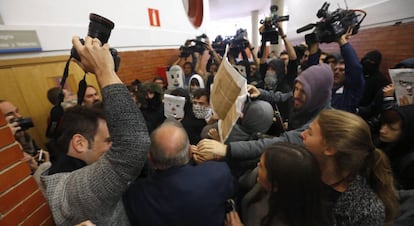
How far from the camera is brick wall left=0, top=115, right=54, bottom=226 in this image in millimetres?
750

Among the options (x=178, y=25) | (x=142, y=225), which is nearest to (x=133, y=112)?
(x=142, y=225)

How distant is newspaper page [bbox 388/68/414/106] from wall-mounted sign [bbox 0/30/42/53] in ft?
13.1

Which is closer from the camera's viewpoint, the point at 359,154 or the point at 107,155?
the point at 107,155

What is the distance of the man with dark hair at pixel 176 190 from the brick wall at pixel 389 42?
3718 mm

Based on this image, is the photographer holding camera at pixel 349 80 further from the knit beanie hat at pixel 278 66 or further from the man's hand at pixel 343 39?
the knit beanie hat at pixel 278 66

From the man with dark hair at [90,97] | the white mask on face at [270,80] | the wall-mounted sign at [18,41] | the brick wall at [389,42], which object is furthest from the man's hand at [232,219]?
the brick wall at [389,42]

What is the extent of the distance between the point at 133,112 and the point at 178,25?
5.82 meters

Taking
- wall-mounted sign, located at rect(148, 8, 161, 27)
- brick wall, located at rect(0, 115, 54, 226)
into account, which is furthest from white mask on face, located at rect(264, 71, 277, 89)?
wall-mounted sign, located at rect(148, 8, 161, 27)

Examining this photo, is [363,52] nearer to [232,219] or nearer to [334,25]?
[334,25]

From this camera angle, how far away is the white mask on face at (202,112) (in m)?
2.12

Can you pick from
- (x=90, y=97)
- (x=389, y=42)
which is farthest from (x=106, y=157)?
(x=389, y=42)

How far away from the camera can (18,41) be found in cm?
249

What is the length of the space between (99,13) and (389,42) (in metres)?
4.91

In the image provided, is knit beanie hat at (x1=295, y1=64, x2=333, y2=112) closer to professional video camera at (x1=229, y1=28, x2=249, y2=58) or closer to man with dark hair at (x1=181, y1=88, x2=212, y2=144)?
man with dark hair at (x1=181, y1=88, x2=212, y2=144)
